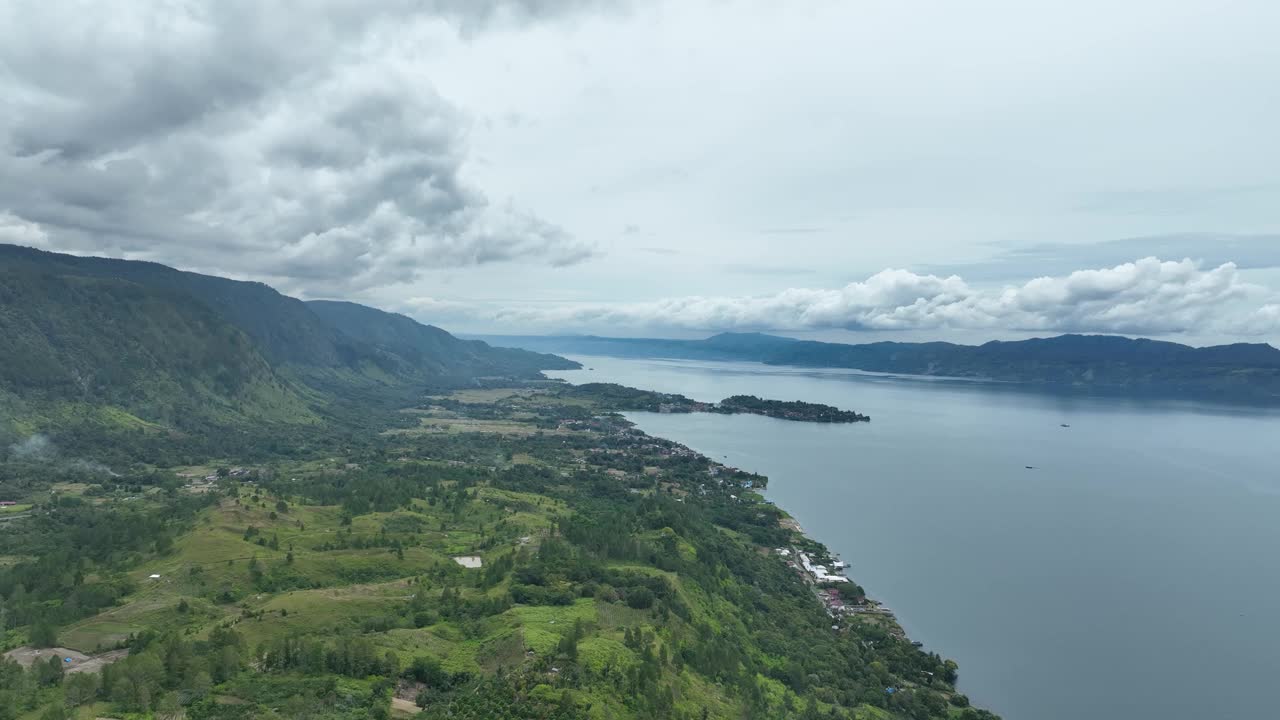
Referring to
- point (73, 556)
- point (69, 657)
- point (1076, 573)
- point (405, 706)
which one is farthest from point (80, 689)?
point (1076, 573)

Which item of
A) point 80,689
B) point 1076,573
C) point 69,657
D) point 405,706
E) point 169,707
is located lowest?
point 1076,573

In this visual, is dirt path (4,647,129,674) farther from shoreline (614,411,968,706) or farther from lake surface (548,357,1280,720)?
lake surface (548,357,1280,720)

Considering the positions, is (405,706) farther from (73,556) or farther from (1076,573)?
(1076,573)

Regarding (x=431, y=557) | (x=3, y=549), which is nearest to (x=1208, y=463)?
(x=431, y=557)

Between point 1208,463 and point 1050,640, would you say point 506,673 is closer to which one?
point 1050,640

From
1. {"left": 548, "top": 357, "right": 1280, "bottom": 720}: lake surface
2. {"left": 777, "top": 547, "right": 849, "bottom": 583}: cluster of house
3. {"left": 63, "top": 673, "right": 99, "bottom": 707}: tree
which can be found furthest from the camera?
{"left": 777, "top": 547, "right": 849, "bottom": 583}: cluster of house

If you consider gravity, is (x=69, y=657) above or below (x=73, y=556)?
above

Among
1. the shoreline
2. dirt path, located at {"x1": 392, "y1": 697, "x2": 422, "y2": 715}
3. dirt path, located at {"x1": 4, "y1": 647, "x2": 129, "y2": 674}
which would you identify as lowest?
the shoreline

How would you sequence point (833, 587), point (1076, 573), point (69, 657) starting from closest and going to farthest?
point (69, 657)
point (833, 587)
point (1076, 573)

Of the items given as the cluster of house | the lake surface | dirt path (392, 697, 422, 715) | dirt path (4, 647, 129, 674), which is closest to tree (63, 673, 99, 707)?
dirt path (4, 647, 129, 674)

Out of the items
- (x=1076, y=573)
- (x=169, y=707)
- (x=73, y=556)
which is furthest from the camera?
(x=1076, y=573)

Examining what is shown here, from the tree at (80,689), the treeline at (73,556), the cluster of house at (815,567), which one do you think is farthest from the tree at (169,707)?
the cluster of house at (815,567)
